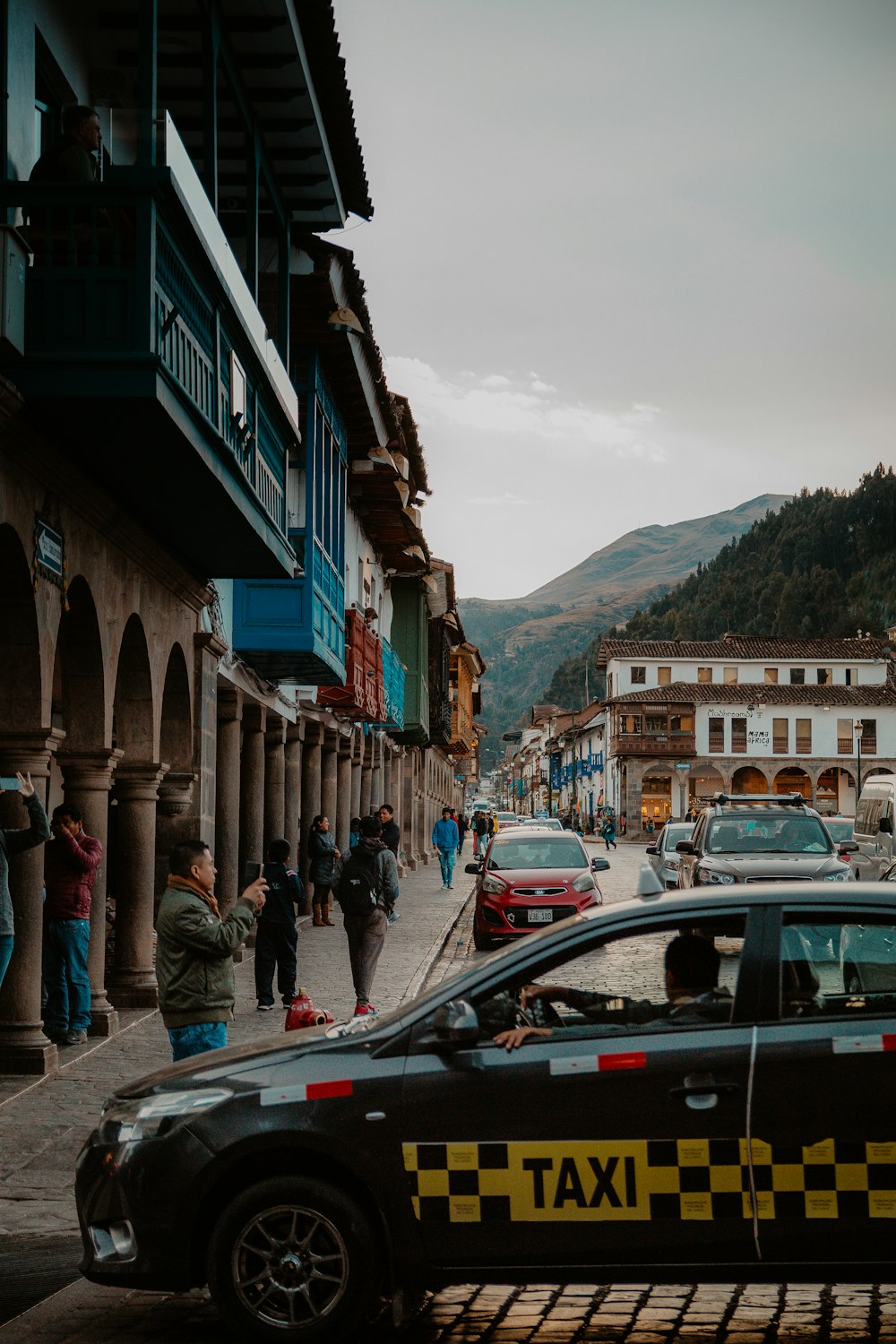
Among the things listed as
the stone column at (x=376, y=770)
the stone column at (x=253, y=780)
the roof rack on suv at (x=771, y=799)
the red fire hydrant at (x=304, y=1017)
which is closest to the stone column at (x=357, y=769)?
the stone column at (x=376, y=770)

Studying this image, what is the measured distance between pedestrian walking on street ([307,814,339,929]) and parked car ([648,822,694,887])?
4957mm

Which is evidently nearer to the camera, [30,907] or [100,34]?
[30,907]

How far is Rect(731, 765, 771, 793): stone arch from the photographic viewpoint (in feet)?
316

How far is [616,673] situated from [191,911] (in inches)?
3761

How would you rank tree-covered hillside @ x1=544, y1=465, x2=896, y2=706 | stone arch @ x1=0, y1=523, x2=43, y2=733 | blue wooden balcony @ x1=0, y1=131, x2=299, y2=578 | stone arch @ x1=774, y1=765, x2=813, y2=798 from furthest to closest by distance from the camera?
tree-covered hillside @ x1=544, y1=465, x2=896, y2=706
stone arch @ x1=774, y1=765, x2=813, y2=798
stone arch @ x1=0, y1=523, x2=43, y2=733
blue wooden balcony @ x1=0, y1=131, x2=299, y2=578

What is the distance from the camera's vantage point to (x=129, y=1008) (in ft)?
46.5

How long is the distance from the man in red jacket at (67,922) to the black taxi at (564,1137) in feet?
22.1

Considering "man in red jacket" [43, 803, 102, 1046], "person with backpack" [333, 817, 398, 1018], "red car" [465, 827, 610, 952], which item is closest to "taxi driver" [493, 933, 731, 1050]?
"man in red jacket" [43, 803, 102, 1046]

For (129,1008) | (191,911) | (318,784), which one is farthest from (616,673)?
(191,911)

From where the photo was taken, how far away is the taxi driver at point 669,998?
528cm

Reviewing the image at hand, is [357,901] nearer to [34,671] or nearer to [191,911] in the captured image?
[34,671]

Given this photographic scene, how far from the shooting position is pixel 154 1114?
5387mm

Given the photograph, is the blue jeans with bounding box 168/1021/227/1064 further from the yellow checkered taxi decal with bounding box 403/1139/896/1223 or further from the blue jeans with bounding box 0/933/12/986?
the yellow checkered taxi decal with bounding box 403/1139/896/1223

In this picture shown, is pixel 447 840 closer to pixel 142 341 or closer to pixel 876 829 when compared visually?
pixel 876 829
